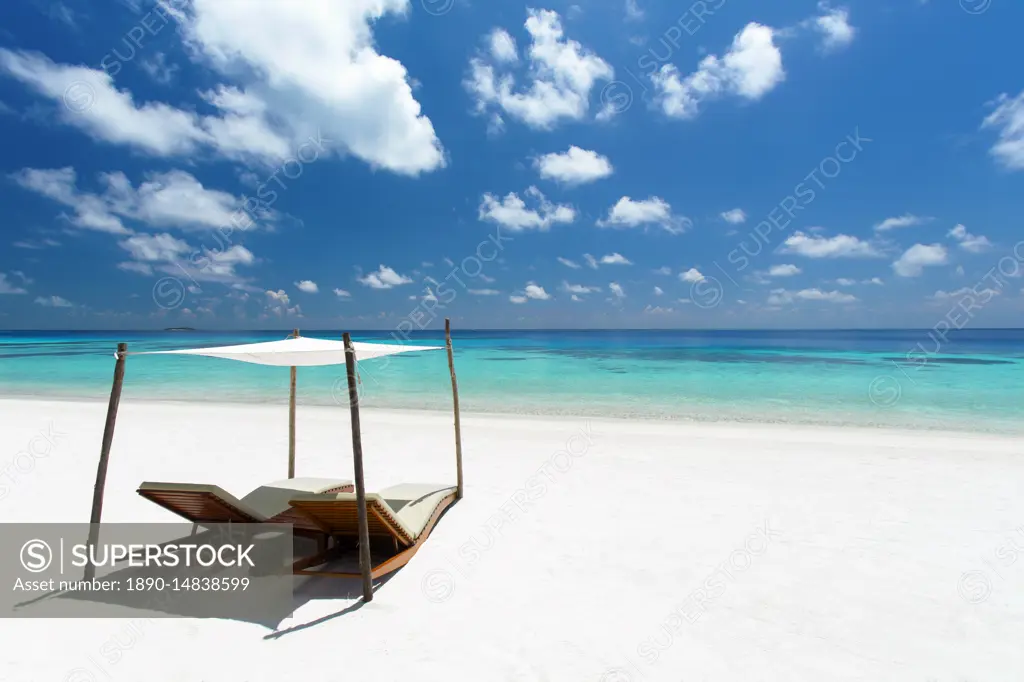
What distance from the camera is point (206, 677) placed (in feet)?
9.77

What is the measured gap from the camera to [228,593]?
3977 mm

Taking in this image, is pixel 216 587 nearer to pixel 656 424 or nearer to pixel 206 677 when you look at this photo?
pixel 206 677

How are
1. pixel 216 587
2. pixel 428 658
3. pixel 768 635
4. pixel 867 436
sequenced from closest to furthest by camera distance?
pixel 428 658, pixel 768 635, pixel 216 587, pixel 867 436

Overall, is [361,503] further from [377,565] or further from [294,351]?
[294,351]

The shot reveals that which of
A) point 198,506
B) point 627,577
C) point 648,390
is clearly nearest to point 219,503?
point 198,506

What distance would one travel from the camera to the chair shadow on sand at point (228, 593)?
3.64 metres

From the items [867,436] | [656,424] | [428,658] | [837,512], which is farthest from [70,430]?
[867,436]

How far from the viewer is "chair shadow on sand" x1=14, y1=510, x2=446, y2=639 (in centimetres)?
364

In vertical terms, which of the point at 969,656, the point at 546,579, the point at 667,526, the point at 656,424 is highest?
the point at 656,424

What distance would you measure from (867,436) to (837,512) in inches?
219
